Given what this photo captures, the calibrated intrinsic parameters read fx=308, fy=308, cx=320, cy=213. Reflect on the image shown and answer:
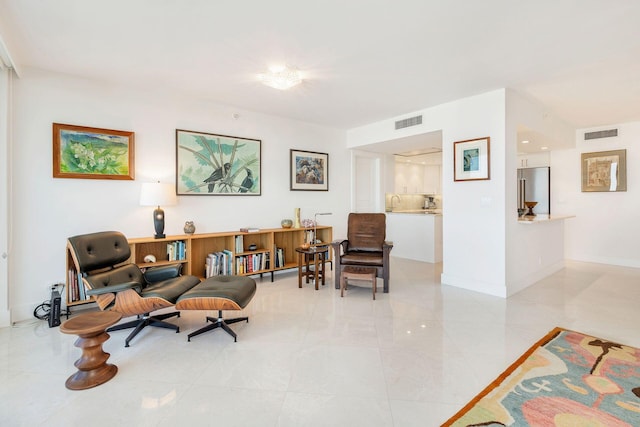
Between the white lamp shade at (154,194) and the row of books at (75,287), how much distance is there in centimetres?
95

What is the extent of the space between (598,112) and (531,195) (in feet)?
6.96

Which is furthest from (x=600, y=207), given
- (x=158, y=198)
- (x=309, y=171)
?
(x=158, y=198)

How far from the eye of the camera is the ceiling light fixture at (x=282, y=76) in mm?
3155

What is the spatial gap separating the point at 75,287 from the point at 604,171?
8258 millimetres

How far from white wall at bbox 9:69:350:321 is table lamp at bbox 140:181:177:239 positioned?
235 mm

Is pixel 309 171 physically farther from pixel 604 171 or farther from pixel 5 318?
pixel 604 171

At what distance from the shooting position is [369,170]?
666cm

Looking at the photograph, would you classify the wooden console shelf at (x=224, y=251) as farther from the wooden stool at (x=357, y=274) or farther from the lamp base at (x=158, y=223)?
the wooden stool at (x=357, y=274)

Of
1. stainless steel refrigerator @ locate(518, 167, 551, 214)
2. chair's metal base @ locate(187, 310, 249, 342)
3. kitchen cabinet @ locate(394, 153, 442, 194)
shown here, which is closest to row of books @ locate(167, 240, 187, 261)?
chair's metal base @ locate(187, 310, 249, 342)

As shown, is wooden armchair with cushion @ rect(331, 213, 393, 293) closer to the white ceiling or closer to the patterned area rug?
the white ceiling

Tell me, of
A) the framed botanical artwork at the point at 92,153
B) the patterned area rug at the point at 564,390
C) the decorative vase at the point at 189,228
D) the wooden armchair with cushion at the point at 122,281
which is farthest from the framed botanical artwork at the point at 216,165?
the patterned area rug at the point at 564,390

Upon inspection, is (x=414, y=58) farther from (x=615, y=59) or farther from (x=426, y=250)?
(x=426, y=250)

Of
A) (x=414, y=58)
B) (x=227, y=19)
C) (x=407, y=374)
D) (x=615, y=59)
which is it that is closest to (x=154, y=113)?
(x=227, y=19)

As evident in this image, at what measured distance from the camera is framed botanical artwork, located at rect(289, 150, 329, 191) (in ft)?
17.2
